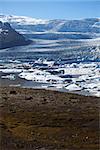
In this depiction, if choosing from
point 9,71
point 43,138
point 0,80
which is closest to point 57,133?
point 43,138

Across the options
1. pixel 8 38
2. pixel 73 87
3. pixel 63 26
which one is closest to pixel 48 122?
pixel 73 87

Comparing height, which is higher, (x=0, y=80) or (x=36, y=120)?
(x=36, y=120)

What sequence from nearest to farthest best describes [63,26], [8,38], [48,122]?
1. [48,122]
2. [8,38]
3. [63,26]

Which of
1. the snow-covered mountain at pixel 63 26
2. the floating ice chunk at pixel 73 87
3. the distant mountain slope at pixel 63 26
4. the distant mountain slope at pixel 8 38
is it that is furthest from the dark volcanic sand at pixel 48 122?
the distant mountain slope at pixel 63 26

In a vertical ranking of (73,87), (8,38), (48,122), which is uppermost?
(48,122)

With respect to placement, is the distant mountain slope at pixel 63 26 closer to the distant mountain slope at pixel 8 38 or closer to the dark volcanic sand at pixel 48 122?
the distant mountain slope at pixel 8 38

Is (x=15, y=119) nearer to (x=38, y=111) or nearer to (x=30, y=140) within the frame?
(x=38, y=111)

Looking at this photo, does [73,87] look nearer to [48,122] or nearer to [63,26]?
[48,122]

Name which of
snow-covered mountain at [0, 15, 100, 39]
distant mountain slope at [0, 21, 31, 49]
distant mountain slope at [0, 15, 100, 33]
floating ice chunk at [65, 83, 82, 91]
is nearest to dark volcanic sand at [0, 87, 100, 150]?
floating ice chunk at [65, 83, 82, 91]
